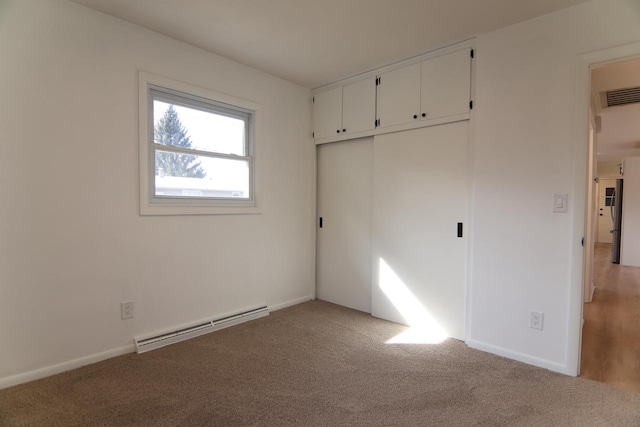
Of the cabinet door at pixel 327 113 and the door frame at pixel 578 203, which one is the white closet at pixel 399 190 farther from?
the door frame at pixel 578 203

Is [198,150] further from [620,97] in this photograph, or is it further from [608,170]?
[608,170]

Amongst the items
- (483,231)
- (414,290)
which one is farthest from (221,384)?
(483,231)

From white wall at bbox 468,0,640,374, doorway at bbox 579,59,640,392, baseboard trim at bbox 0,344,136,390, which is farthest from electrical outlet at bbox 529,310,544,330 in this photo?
baseboard trim at bbox 0,344,136,390

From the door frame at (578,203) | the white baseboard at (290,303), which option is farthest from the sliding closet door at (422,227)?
the white baseboard at (290,303)

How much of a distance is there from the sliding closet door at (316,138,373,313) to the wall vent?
8.65 ft

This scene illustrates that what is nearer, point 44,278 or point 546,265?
point 44,278

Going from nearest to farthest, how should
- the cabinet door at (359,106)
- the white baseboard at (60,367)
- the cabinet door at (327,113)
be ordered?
the white baseboard at (60,367) → the cabinet door at (359,106) → the cabinet door at (327,113)

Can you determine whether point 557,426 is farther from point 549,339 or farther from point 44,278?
point 44,278

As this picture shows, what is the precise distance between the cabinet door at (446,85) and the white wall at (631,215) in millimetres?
6274

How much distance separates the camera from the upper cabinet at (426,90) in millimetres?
2787

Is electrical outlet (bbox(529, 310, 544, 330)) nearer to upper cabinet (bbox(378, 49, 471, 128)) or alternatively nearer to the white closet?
the white closet

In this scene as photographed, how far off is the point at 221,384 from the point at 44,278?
140 centimetres

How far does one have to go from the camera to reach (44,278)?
2207 millimetres

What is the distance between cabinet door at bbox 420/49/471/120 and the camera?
9.08 feet
